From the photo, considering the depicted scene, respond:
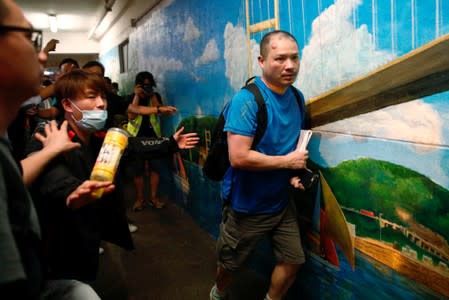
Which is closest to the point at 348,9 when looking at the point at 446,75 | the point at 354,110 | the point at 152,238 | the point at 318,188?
the point at 354,110

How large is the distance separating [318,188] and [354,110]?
0.61 meters

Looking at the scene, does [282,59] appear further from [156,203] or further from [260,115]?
[156,203]

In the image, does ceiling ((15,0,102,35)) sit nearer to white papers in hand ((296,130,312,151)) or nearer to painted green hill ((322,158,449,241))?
white papers in hand ((296,130,312,151))

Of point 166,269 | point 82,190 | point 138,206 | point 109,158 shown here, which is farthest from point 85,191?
point 138,206

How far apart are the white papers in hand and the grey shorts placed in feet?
1.56

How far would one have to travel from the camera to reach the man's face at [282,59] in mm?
2113

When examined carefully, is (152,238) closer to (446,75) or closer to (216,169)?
(216,169)

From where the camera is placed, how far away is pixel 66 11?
33.1 feet

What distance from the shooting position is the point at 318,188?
8.21ft

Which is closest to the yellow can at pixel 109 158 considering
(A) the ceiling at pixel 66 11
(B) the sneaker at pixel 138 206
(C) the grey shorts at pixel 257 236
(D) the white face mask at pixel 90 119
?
(D) the white face mask at pixel 90 119

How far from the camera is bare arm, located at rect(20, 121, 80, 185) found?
1615mm

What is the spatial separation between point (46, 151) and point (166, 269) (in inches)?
85.3

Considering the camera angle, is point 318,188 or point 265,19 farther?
point 265,19

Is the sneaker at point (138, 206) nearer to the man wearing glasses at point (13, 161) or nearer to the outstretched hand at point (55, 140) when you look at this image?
the outstretched hand at point (55, 140)
